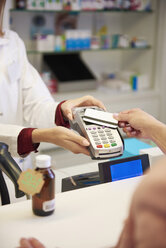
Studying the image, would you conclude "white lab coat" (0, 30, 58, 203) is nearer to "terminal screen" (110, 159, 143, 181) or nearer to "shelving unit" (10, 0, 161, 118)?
"terminal screen" (110, 159, 143, 181)

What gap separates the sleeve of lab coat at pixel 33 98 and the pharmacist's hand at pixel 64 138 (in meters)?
0.32

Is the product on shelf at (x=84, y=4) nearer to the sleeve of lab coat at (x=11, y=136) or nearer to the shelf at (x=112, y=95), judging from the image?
the shelf at (x=112, y=95)

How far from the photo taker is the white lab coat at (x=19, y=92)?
1.45 meters

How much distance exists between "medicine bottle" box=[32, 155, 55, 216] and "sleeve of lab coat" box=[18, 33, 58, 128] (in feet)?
2.18

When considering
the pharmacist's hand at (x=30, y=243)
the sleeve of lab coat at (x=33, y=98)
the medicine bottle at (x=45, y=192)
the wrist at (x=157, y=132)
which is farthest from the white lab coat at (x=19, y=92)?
the pharmacist's hand at (x=30, y=243)

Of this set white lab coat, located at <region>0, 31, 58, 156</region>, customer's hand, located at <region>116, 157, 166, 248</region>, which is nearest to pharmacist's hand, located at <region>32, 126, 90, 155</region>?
white lab coat, located at <region>0, 31, 58, 156</region>

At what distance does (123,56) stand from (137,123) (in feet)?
7.59

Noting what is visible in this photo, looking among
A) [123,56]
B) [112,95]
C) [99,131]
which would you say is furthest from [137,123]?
[123,56]

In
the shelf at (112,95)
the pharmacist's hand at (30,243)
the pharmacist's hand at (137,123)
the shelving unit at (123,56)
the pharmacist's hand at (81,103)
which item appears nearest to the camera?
the pharmacist's hand at (30,243)

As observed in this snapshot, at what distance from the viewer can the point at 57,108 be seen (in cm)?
137

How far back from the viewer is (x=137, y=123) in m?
1.16

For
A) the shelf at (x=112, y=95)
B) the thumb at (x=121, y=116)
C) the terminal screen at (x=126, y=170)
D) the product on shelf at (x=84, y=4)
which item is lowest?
the shelf at (x=112, y=95)

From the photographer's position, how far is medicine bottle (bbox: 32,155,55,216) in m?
0.76

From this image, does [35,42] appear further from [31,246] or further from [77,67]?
[31,246]
